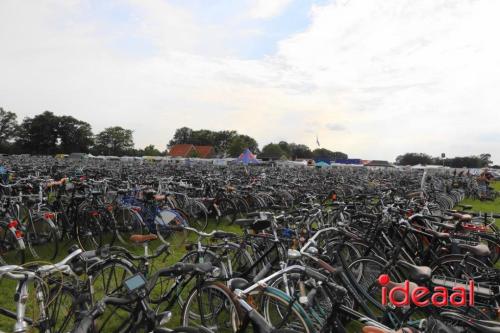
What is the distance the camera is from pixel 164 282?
312 cm

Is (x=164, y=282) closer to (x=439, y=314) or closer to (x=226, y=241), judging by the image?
(x=226, y=241)

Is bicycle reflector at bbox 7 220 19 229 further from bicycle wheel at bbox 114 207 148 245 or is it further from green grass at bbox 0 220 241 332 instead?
bicycle wheel at bbox 114 207 148 245

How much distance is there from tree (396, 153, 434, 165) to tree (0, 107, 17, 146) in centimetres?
8326

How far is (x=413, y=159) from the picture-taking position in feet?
233

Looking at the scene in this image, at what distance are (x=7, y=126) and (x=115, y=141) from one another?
2208cm

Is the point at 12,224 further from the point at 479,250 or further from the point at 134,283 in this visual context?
the point at 479,250

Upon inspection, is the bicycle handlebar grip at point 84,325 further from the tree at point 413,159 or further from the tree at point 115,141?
the tree at point 115,141

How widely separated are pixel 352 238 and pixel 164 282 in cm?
215

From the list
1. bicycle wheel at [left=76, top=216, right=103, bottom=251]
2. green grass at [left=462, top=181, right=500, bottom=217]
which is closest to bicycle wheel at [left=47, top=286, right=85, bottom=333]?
bicycle wheel at [left=76, top=216, right=103, bottom=251]

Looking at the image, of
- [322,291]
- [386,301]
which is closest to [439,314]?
[386,301]

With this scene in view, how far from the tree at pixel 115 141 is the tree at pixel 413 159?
206ft

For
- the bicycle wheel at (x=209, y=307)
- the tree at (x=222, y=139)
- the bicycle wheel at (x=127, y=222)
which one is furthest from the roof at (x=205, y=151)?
the bicycle wheel at (x=209, y=307)

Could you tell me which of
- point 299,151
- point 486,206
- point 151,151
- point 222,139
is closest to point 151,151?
point 151,151

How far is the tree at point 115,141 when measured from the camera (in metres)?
79.4
